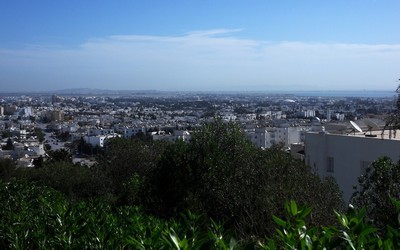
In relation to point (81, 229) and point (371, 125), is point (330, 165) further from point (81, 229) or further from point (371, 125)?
point (81, 229)

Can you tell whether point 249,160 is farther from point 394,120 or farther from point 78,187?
point 78,187

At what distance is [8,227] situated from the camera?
→ 5.15 meters

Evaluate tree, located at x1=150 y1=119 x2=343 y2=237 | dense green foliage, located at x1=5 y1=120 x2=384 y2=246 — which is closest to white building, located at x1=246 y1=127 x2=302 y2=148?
dense green foliage, located at x1=5 y1=120 x2=384 y2=246

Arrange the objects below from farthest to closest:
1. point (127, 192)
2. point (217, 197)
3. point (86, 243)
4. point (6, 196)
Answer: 1. point (127, 192)
2. point (217, 197)
3. point (6, 196)
4. point (86, 243)

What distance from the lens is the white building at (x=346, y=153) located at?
1595 centimetres

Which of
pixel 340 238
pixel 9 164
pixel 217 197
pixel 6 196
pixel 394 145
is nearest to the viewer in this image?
pixel 340 238

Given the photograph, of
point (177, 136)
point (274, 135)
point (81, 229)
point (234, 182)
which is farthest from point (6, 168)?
point (274, 135)

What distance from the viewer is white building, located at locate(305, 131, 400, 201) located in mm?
15953

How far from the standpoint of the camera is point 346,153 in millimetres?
17922

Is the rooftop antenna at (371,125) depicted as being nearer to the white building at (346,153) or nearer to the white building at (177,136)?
the white building at (346,153)

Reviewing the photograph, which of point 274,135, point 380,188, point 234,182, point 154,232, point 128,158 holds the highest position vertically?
point 154,232

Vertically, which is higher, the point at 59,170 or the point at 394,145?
the point at 394,145

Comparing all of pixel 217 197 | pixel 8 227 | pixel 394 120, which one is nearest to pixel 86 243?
pixel 8 227

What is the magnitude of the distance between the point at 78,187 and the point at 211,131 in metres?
9.85
